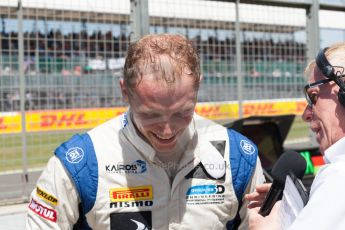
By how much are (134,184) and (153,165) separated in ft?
0.31

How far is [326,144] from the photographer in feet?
5.79

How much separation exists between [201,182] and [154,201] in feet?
0.62

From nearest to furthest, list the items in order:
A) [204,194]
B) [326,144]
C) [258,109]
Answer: [326,144]
[204,194]
[258,109]

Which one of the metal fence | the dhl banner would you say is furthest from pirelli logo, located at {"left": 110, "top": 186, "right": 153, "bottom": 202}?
the dhl banner

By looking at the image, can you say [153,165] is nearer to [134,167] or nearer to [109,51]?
[134,167]

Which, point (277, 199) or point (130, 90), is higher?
point (130, 90)

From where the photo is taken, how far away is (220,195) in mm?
2037

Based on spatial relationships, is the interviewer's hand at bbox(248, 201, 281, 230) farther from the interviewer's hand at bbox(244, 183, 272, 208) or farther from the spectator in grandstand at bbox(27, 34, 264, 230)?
the spectator in grandstand at bbox(27, 34, 264, 230)

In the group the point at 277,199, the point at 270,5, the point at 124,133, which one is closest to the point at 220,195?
the point at 277,199

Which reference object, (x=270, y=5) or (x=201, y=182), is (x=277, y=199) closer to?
(x=201, y=182)

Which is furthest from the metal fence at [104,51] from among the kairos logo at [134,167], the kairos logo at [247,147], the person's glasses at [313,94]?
the person's glasses at [313,94]

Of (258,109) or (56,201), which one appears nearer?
(56,201)

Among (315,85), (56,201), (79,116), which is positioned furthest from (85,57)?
(315,85)

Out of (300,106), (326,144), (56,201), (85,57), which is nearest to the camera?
(326,144)
